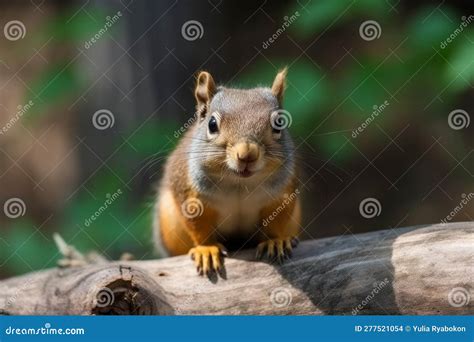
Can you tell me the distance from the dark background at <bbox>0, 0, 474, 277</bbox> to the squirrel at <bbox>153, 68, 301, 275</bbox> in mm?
263

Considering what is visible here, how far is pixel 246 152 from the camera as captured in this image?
6.09 ft

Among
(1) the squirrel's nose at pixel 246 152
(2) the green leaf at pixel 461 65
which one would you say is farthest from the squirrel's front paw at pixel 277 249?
(2) the green leaf at pixel 461 65

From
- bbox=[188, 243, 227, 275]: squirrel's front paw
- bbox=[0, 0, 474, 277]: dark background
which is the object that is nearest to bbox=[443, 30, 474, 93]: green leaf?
bbox=[0, 0, 474, 277]: dark background

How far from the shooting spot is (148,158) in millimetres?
2541

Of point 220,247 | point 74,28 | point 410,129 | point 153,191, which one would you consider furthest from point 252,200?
point 74,28

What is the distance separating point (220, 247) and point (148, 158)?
53 cm

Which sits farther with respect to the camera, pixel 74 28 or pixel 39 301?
pixel 74 28

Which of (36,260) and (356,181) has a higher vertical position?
(356,181)

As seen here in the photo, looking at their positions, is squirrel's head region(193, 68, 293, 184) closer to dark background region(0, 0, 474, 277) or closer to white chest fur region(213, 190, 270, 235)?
white chest fur region(213, 190, 270, 235)

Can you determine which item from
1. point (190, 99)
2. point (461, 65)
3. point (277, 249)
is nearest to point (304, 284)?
point (277, 249)

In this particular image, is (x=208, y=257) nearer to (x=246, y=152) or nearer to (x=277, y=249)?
(x=277, y=249)

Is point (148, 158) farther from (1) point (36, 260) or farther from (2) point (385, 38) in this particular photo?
(2) point (385, 38)

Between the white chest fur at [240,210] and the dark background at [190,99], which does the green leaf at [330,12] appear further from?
the white chest fur at [240,210]

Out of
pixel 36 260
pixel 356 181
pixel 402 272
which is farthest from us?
pixel 356 181
